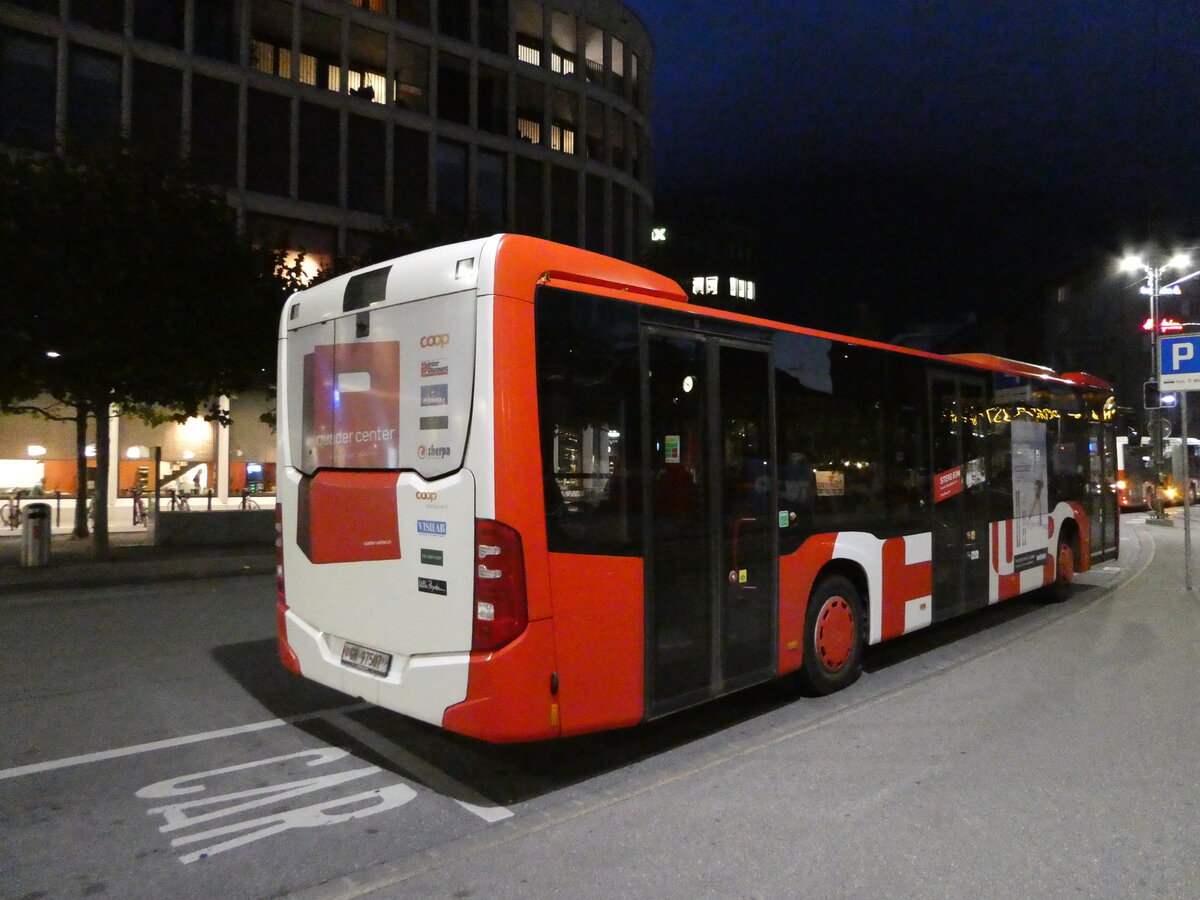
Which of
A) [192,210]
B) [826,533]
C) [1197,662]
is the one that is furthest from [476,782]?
[192,210]

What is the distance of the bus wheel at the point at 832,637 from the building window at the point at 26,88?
2474cm

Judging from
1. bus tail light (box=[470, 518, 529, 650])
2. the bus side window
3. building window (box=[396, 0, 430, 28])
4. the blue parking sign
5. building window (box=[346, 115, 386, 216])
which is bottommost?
bus tail light (box=[470, 518, 529, 650])

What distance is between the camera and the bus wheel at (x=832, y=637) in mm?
6688

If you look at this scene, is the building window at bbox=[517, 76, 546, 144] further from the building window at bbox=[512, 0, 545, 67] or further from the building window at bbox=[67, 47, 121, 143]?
the building window at bbox=[67, 47, 121, 143]

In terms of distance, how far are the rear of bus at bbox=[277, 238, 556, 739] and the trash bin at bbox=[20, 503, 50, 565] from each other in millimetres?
11473

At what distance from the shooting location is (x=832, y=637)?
22.7 ft

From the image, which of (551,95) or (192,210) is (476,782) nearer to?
(192,210)

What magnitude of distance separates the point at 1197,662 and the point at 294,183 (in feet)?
87.8

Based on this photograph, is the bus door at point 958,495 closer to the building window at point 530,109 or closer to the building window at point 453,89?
the building window at point 453,89

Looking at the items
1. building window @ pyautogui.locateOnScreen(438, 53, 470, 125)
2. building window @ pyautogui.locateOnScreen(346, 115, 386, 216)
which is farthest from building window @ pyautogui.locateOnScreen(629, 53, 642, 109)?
building window @ pyautogui.locateOnScreen(346, 115, 386, 216)

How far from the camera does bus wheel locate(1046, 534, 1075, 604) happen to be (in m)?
11.0

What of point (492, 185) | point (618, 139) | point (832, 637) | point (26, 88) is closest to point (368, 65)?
point (492, 185)

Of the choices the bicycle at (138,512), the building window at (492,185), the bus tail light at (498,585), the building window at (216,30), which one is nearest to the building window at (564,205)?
the building window at (492,185)

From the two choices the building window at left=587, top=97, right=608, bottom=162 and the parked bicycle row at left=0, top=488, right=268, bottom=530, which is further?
the building window at left=587, top=97, right=608, bottom=162
